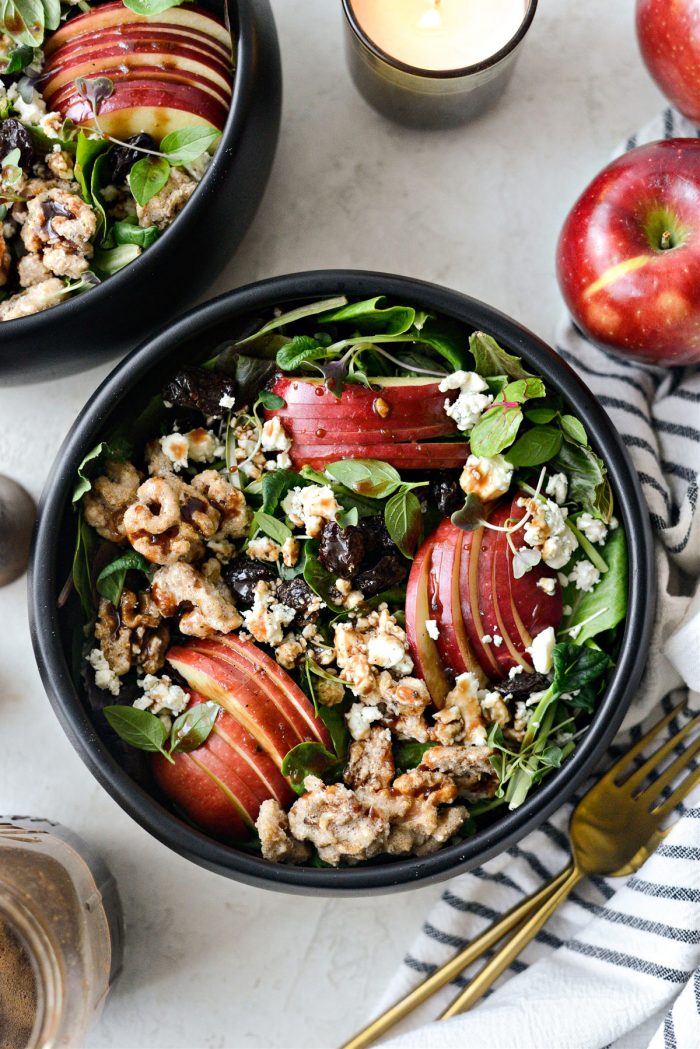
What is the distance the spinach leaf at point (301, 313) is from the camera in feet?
3.96

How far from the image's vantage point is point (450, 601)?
1.19 m

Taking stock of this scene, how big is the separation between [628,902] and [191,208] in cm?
102

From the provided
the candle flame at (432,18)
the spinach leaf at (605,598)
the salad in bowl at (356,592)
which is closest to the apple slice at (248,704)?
the salad in bowl at (356,592)

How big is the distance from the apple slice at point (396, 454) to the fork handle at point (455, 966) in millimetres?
593

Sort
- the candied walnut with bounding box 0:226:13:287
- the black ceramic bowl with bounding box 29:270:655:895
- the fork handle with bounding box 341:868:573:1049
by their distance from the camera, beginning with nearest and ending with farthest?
the black ceramic bowl with bounding box 29:270:655:895, the candied walnut with bounding box 0:226:13:287, the fork handle with bounding box 341:868:573:1049

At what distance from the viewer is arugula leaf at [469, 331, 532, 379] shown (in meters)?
1.18

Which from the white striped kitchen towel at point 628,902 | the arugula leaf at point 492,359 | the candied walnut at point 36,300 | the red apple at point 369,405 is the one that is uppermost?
the arugula leaf at point 492,359

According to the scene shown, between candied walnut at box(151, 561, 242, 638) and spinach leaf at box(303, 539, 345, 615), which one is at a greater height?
spinach leaf at box(303, 539, 345, 615)

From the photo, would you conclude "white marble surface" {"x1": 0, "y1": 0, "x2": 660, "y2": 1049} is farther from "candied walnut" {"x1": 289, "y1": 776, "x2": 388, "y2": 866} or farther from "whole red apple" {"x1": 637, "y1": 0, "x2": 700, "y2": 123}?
"candied walnut" {"x1": 289, "y1": 776, "x2": 388, "y2": 866}

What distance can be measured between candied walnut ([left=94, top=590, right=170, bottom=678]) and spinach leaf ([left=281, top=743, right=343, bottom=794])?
20 cm

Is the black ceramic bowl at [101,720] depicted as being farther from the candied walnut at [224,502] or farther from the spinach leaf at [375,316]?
the candied walnut at [224,502]

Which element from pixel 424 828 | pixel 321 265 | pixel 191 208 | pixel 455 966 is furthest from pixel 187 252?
pixel 455 966

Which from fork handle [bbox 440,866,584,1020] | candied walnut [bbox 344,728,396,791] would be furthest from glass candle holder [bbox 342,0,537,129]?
fork handle [bbox 440,866,584,1020]

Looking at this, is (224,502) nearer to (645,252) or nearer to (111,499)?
(111,499)
